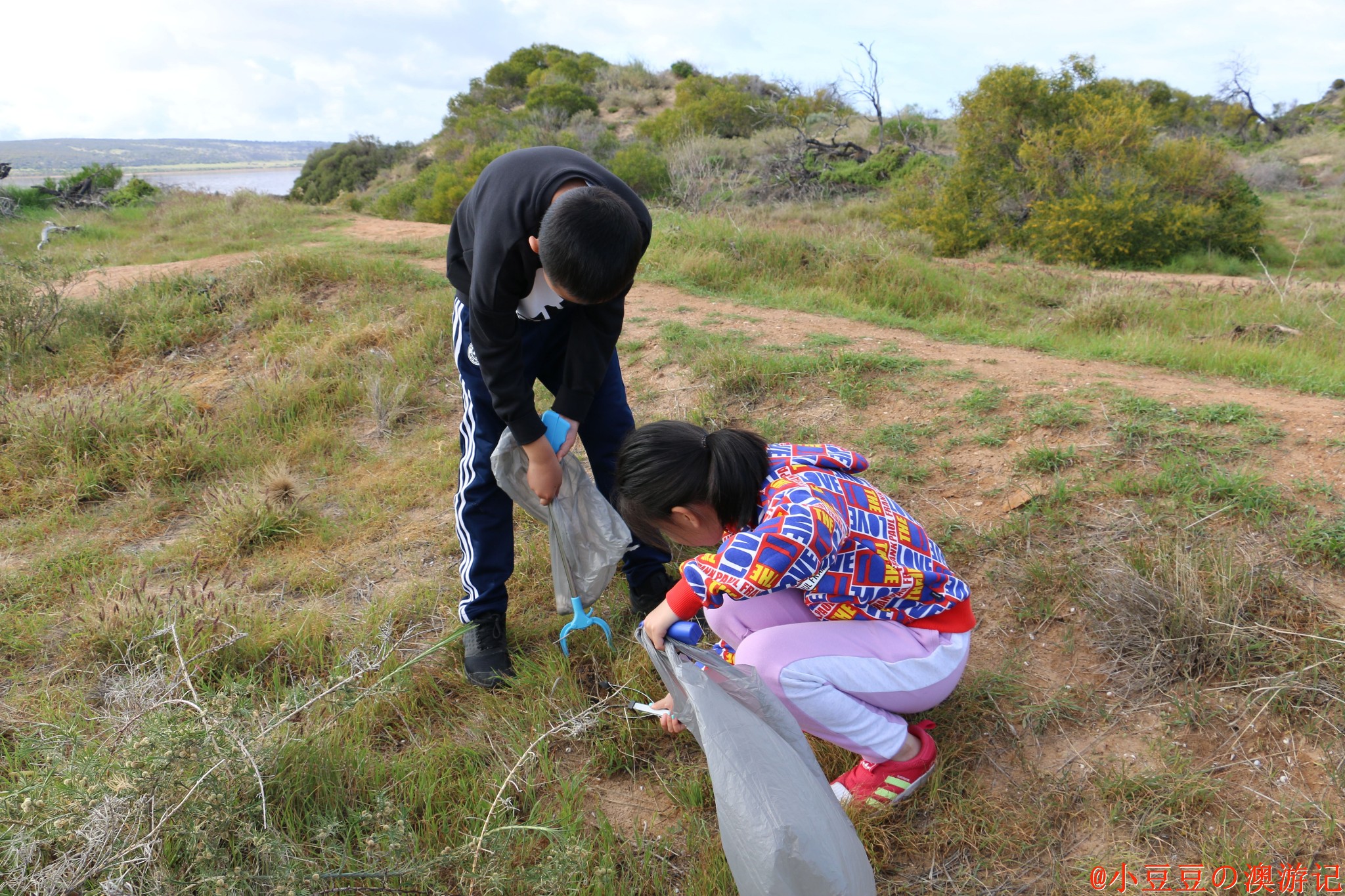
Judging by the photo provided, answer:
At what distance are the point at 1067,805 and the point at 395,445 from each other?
3501 millimetres

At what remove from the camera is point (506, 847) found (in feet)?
5.57

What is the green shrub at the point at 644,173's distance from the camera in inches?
496

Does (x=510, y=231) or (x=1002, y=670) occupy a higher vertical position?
(x=510, y=231)

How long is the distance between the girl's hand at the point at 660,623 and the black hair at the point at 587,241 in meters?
0.71

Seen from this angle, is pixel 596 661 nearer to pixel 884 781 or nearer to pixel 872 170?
pixel 884 781

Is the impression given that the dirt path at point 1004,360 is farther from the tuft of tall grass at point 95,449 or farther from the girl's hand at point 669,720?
the tuft of tall grass at point 95,449

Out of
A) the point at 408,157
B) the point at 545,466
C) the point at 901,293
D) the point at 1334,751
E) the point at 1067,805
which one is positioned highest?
the point at 408,157

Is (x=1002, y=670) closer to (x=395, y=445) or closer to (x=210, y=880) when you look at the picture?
(x=210, y=880)

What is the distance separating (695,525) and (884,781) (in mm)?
758

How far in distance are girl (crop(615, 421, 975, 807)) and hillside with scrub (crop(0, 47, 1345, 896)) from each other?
232 millimetres

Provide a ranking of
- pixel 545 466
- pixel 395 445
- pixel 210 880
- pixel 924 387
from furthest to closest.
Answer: pixel 395 445 < pixel 924 387 < pixel 545 466 < pixel 210 880

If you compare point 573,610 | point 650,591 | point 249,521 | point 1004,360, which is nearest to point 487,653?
point 573,610

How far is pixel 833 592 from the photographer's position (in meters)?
1.77

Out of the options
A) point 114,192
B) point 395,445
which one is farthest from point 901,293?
point 114,192
